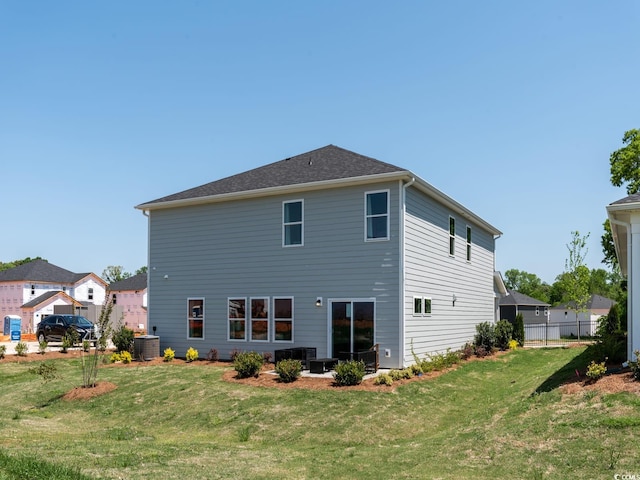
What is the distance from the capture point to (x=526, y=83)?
642 inches

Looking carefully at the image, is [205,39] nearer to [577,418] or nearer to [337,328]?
[337,328]

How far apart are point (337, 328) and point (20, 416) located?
8.80 m

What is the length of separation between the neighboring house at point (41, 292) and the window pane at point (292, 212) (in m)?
27.1

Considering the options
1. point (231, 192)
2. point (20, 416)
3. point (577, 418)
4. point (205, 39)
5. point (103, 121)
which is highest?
point (205, 39)

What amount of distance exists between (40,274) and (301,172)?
3550 centimetres

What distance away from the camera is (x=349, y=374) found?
13.8 metres

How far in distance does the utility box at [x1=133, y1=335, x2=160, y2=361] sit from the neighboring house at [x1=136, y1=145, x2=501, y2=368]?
898 mm

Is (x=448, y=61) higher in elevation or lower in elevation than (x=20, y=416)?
higher

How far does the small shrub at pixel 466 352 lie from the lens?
20117mm

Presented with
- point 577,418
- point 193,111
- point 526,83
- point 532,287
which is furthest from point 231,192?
point 532,287

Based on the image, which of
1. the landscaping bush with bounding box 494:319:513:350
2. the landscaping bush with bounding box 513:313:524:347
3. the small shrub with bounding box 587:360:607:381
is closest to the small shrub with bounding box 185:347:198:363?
the small shrub with bounding box 587:360:607:381

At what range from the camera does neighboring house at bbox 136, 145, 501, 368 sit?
1658 centimetres

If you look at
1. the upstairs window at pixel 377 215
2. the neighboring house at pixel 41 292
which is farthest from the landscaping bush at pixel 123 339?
the neighboring house at pixel 41 292

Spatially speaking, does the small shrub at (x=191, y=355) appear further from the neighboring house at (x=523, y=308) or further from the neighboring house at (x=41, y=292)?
the neighboring house at (x=523, y=308)
